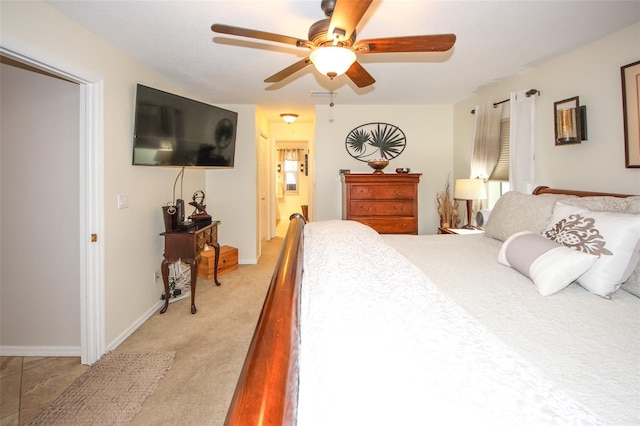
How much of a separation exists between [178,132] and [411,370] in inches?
128

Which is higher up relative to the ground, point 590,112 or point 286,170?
point 286,170

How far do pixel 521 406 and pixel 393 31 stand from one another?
2.44 meters

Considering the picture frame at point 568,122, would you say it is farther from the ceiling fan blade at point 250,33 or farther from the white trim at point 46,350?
the white trim at point 46,350

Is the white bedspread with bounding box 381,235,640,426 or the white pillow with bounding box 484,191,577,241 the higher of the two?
the white pillow with bounding box 484,191,577,241

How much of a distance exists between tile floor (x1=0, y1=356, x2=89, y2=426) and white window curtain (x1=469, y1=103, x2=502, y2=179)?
169 inches

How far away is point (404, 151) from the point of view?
4562 millimetres

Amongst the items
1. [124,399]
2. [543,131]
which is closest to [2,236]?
[124,399]

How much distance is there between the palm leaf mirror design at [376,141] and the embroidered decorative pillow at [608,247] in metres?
3.27

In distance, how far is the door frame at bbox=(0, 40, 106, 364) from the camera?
2.19m

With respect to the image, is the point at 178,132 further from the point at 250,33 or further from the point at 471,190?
the point at 471,190

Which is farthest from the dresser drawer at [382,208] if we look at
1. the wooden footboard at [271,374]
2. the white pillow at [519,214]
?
the wooden footboard at [271,374]

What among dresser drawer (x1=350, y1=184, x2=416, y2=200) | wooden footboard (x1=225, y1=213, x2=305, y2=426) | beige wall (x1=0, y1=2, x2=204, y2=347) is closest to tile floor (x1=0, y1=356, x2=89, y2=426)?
beige wall (x1=0, y1=2, x2=204, y2=347)

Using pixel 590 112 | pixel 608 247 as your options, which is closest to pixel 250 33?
pixel 608 247

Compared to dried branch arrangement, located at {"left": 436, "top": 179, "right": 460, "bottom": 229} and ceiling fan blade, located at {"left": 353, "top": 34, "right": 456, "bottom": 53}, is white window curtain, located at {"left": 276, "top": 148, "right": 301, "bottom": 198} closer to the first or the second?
dried branch arrangement, located at {"left": 436, "top": 179, "right": 460, "bottom": 229}
